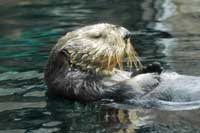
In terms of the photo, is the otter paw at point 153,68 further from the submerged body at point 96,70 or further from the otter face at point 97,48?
the otter face at point 97,48

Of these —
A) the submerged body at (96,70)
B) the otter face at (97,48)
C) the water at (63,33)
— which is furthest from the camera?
the otter face at (97,48)

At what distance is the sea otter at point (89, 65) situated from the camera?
→ 508 cm

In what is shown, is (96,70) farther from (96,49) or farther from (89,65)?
(96,49)

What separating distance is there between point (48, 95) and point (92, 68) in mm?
550

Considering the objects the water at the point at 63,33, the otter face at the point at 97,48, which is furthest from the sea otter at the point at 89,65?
the water at the point at 63,33

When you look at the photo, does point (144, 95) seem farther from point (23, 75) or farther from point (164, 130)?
point (23, 75)

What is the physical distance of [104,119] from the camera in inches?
186

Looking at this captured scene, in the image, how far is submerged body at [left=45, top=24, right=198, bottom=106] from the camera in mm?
4980

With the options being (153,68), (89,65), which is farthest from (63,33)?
(153,68)

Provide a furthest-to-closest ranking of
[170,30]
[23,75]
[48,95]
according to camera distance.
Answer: [170,30]
[23,75]
[48,95]

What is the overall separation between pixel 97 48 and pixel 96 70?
0.65 feet

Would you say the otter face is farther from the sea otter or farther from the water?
the water


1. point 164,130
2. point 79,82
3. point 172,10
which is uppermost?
point 172,10

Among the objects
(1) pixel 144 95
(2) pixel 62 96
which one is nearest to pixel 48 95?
(2) pixel 62 96
